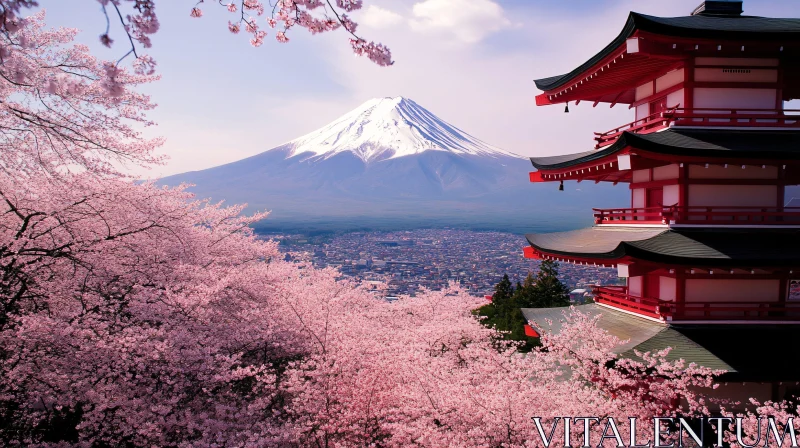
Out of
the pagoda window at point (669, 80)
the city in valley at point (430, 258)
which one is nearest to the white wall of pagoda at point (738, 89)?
the pagoda window at point (669, 80)

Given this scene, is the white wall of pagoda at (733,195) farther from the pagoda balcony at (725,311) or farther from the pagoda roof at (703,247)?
the pagoda balcony at (725,311)

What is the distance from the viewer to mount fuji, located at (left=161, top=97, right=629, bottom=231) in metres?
85.6

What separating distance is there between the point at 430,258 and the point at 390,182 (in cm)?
6181

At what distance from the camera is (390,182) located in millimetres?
108938

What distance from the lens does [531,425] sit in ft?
20.6

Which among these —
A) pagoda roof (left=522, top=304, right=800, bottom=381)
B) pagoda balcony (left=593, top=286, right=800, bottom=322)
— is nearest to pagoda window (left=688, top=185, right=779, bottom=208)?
pagoda balcony (left=593, top=286, right=800, bottom=322)

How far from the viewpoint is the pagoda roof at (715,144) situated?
6.91m

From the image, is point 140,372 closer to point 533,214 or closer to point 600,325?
point 600,325

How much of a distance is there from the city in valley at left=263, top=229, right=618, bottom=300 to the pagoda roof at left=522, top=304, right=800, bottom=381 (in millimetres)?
19208

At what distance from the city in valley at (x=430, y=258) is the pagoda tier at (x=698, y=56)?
19.0 meters

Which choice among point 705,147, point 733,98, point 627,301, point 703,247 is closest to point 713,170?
point 705,147

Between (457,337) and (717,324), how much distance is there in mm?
5260

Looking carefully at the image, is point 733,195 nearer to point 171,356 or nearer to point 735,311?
point 735,311

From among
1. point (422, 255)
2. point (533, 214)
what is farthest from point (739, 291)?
point (533, 214)
